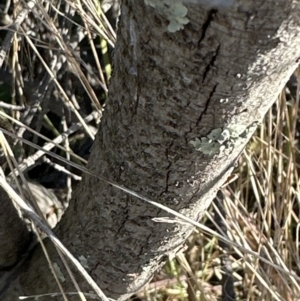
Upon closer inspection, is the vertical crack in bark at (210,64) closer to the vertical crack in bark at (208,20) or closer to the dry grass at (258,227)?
the vertical crack in bark at (208,20)

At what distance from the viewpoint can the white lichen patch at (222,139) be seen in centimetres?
53

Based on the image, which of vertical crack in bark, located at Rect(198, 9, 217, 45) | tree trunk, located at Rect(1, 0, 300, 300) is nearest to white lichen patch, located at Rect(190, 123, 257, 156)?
tree trunk, located at Rect(1, 0, 300, 300)

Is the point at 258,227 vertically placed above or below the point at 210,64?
below

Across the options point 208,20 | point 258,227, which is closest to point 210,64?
point 208,20

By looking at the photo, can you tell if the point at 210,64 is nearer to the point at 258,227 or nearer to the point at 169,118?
the point at 169,118

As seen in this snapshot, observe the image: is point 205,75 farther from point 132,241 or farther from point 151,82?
point 132,241

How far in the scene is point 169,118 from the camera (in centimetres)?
53

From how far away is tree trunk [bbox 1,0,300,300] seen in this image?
0.42m

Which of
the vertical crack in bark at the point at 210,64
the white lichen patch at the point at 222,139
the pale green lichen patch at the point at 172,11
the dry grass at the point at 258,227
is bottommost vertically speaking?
the dry grass at the point at 258,227

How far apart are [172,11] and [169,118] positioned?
141 millimetres

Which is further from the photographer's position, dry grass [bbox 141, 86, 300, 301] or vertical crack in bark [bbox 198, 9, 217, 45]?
dry grass [bbox 141, 86, 300, 301]

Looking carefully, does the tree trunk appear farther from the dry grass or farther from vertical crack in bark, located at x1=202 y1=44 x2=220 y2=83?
the dry grass

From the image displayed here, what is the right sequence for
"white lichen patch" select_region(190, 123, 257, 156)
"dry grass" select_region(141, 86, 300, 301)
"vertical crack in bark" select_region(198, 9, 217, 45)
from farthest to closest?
"dry grass" select_region(141, 86, 300, 301), "white lichen patch" select_region(190, 123, 257, 156), "vertical crack in bark" select_region(198, 9, 217, 45)

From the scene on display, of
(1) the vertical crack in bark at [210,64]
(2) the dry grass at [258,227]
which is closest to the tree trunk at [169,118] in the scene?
(1) the vertical crack in bark at [210,64]
